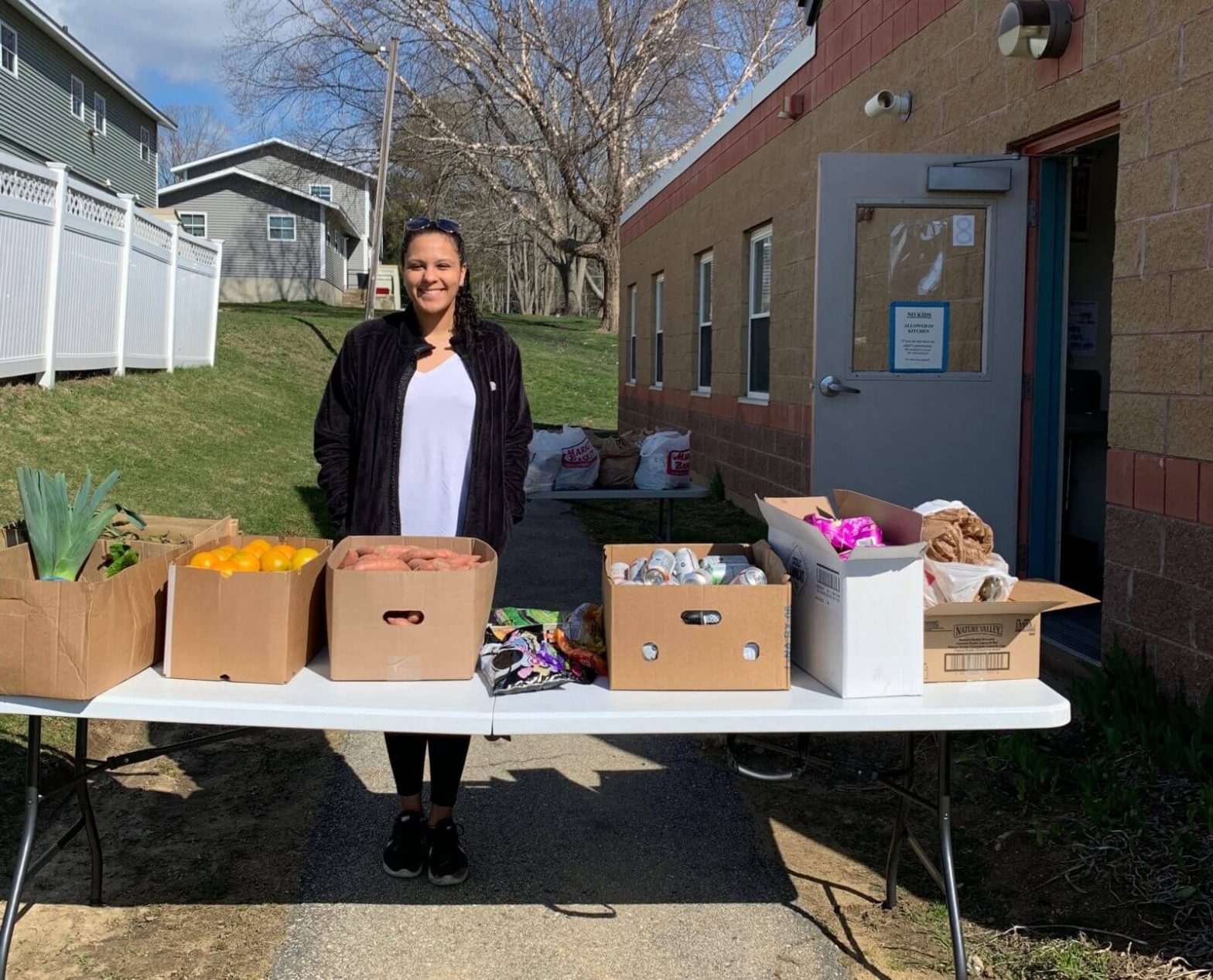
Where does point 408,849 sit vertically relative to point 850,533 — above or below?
below

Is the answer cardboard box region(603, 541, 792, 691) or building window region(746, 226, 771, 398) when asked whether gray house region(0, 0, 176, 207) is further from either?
cardboard box region(603, 541, 792, 691)

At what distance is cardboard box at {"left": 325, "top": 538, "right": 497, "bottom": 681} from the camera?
2.73m

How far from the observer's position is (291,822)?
4.12 metres

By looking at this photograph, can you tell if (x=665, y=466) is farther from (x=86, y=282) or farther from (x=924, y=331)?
(x=86, y=282)

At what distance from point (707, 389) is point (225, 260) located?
33383 millimetres

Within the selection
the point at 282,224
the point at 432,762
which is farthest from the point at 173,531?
the point at 282,224

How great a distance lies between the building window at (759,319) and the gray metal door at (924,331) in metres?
4.56

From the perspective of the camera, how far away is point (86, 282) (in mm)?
12375

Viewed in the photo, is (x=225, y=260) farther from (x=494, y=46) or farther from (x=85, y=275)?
(x=85, y=275)

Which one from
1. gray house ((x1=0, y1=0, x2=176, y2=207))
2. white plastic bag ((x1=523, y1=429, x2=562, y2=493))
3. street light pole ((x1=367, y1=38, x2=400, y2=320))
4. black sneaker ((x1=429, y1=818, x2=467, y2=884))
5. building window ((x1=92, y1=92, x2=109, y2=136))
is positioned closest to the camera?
black sneaker ((x1=429, y1=818, x2=467, y2=884))

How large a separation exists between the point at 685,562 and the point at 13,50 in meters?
27.2

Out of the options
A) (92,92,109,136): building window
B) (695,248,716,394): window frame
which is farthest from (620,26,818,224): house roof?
(92,92,109,136): building window

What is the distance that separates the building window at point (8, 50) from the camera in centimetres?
2444

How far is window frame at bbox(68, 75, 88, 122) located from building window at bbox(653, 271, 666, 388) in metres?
19.3
